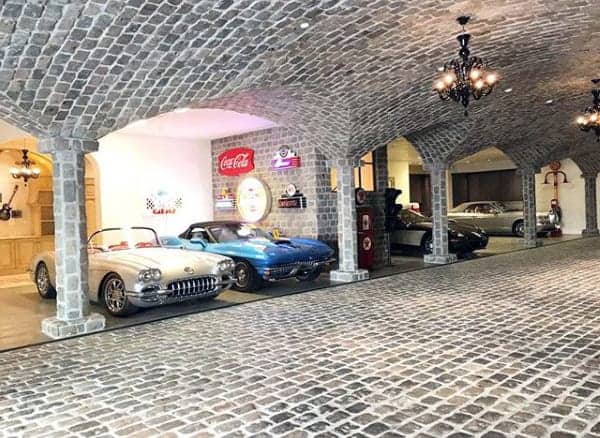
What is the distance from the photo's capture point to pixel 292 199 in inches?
403

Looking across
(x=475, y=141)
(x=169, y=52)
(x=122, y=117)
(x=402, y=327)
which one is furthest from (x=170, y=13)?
(x=475, y=141)

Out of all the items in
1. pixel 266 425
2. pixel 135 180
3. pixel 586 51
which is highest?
pixel 586 51

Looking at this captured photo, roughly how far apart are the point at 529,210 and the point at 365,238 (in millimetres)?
6576

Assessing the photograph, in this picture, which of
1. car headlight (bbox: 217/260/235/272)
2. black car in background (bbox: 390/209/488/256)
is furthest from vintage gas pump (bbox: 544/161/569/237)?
car headlight (bbox: 217/260/235/272)

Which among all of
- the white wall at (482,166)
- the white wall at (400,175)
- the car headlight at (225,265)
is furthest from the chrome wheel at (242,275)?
the white wall at (482,166)

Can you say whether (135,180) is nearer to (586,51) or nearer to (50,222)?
(50,222)

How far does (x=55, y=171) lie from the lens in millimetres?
5566

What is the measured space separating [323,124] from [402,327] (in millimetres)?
3989

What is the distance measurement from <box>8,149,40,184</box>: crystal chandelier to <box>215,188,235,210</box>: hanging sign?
3961mm

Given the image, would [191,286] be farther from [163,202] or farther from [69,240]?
[163,202]

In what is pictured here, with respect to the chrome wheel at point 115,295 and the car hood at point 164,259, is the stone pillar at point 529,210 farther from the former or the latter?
the chrome wheel at point 115,295

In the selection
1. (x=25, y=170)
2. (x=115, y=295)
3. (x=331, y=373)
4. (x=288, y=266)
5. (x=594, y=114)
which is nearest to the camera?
(x=331, y=373)

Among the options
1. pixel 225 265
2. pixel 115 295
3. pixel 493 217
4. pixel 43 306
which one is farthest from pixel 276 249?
pixel 493 217

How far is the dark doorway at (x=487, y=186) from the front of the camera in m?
20.3
